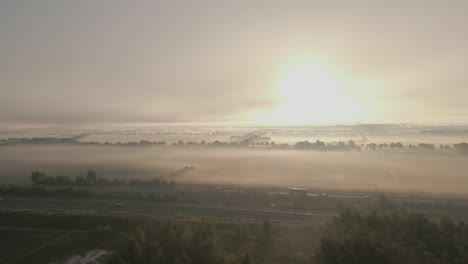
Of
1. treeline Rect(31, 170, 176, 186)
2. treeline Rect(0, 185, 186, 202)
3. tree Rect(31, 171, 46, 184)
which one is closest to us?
treeline Rect(0, 185, 186, 202)

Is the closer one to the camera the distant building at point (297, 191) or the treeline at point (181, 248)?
the treeline at point (181, 248)

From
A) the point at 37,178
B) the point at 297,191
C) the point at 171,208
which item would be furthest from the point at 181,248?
the point at 37,178

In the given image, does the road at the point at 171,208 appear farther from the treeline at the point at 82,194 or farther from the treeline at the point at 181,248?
the treeline at the point at 181,248

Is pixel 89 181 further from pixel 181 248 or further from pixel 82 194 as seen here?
pixel 181 248

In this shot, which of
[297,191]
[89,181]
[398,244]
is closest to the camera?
[398,244]

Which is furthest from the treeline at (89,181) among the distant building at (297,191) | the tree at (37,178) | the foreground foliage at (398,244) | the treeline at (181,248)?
the foreground foliage at (398,244)

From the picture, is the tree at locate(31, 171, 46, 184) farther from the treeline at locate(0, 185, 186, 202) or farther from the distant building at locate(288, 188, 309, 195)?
the distant building at locate(288, 188, 309, 195)

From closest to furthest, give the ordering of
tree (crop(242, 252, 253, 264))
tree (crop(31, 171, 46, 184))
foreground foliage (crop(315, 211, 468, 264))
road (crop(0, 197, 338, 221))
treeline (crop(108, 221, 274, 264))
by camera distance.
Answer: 1. tree (crop(242, 252, 253, 264))
2. foreground foliage (crop(315, 211, 468, 264))
3. treeline (crop(108, 221, 274, 264))
4. road (crop(0, 197, 338, 221))
5. tree (crop(31, 171, 46, 184))

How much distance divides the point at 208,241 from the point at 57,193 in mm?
47054

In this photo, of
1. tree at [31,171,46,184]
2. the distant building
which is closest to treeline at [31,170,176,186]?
tree at [31,171,46,184]

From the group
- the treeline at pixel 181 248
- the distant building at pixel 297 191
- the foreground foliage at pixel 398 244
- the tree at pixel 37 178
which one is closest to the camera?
the foreground foliage at pixel 398 244

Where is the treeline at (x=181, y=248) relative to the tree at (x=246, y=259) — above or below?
below

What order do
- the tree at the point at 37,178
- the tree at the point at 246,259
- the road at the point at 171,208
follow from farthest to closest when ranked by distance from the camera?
1. the tree at the point at 37,178
2. the road at the point at 171,208
3. the tree at the point at 246,259

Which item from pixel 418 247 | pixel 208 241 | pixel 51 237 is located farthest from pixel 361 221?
pixel 51 237
